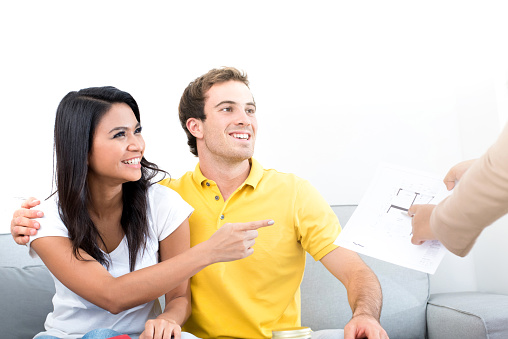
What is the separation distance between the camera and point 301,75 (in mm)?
2531

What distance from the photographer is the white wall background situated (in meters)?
2.27

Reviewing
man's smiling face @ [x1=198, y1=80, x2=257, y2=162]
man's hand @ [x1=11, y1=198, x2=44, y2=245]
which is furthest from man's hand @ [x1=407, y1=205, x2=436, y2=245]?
man's hand @ [x1=11, y1=198, x2=44, y2=245]

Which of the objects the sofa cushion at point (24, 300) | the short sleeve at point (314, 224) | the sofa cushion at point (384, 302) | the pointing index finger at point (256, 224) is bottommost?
the sofa cushion at point (384, 302)

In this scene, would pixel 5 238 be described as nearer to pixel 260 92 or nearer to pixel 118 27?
pixel 118 27

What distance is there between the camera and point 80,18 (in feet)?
7.64

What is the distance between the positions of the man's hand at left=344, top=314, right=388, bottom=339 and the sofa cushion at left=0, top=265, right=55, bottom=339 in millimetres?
1091

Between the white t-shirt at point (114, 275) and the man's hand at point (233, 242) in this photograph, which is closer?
the man's hand at point (233, 242)

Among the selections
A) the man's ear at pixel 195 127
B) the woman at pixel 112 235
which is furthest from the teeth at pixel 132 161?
the man's ear at pixel 195 127

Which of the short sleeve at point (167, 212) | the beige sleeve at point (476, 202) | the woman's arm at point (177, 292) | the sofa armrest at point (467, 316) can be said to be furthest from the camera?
the sofa armrest at point (467, 316)

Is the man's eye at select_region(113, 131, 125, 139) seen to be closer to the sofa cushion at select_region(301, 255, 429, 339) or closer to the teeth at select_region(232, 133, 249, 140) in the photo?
the teeth at select_region(232, 133, 249, 140)

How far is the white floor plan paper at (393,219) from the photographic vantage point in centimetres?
128

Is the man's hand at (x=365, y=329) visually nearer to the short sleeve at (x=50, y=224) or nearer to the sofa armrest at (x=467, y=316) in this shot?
the sofa armrest at (x=467, y=316)

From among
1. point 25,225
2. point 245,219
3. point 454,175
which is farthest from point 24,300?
point 454,175

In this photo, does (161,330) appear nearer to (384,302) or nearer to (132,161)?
(132,161)
